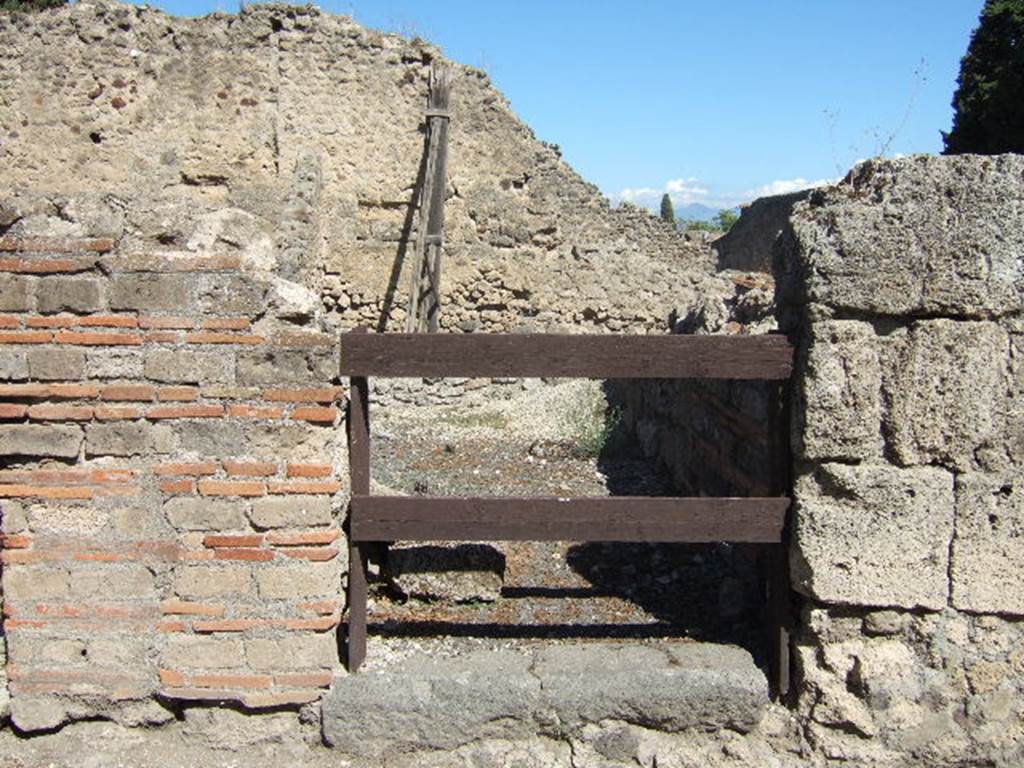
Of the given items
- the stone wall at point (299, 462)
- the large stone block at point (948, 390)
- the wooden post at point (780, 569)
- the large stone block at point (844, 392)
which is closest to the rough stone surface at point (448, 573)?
the stone wall at point (299, 462)

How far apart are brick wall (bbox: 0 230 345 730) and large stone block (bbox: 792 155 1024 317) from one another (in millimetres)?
1826

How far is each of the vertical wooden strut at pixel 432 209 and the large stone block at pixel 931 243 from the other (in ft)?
27.2

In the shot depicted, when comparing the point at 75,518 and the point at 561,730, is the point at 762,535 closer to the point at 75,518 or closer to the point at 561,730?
the point at 561,730

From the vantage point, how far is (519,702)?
3.31 m

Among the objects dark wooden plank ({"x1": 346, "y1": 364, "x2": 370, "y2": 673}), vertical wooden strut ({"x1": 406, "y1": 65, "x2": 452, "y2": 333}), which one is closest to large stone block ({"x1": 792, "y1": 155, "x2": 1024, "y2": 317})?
dark wooden plank ({"x1": 346, "y1": 364, "x2": 370, "y2": 673})

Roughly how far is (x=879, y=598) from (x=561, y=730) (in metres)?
1.23

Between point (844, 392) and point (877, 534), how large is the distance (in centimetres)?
52

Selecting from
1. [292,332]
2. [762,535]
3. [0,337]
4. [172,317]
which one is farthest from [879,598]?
[0,337]

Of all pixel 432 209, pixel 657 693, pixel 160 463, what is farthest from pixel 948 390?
pixel 432 209

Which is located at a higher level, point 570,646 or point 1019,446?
point 1019,446

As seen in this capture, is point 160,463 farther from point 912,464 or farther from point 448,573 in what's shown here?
point 912,464

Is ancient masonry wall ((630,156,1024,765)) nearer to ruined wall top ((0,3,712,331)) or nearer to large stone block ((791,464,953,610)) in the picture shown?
large stone block ((791,464,953,610))

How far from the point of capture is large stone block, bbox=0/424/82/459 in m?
3.20

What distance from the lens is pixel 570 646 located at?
3.64 m
